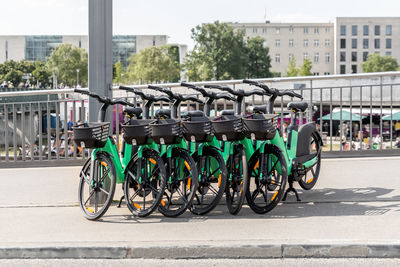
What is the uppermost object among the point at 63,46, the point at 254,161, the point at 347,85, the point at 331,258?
the point at 63,46

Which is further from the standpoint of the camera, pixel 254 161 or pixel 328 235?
pixel 254 161

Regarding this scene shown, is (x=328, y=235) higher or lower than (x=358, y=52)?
lower

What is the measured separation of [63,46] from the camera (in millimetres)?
112812

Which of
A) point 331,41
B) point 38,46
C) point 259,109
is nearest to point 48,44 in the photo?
point 38,46

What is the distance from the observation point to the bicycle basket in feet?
18.9

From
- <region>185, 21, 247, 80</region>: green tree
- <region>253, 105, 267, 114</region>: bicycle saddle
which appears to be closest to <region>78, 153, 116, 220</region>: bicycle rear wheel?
<region>253, 105, 267, 114</region>: bicycle saddle

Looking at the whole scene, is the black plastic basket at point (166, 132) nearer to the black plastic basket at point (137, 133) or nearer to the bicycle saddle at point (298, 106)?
the black plastic basket at point (137, 133)

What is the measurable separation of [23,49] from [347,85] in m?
162

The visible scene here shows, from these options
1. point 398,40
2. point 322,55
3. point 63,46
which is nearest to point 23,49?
point 63,46

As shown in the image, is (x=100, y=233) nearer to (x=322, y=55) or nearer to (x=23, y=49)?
(x=322, y=55)

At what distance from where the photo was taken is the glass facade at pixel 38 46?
163375 mm

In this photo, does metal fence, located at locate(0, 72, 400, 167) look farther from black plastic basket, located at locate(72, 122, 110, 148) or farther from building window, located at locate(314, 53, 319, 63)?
building window, located at locate(314, 53, 319, 63)

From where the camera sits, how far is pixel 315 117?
9.14 meters

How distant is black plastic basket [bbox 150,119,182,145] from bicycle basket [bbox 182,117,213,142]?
72mm
